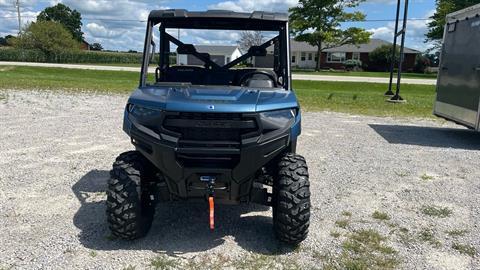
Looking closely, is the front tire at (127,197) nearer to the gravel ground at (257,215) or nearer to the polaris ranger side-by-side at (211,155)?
the polaris ranger side-by-side at (211,155)

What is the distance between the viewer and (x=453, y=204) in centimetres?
511

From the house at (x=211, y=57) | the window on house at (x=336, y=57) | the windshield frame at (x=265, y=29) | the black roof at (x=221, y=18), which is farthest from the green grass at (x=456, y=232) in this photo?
the window on house at (x=336, y=57)

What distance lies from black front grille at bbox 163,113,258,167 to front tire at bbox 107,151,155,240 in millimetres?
531

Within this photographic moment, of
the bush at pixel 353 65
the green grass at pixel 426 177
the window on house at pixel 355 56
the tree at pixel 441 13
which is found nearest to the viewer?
the green grass at pixel 426 177

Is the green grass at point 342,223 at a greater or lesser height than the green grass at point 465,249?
greater

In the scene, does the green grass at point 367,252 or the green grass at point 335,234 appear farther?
the green grass at point 335,234

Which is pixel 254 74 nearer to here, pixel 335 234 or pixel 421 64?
pixel 335 234

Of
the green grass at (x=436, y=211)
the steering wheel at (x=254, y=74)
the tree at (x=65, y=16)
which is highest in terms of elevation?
the tree at (x=65, y=16)

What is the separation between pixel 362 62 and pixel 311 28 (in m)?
13.8

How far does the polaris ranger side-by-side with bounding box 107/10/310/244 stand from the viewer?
3.39m

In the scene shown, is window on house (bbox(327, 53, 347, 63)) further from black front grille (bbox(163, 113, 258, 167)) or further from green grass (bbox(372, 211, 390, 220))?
black front grille (bbox(163, 113, 258, 167))

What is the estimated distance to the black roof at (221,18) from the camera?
424 cm

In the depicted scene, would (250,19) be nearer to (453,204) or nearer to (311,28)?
(453,204)

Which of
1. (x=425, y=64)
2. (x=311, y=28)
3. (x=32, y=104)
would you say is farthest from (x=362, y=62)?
(x=32, y=104)
